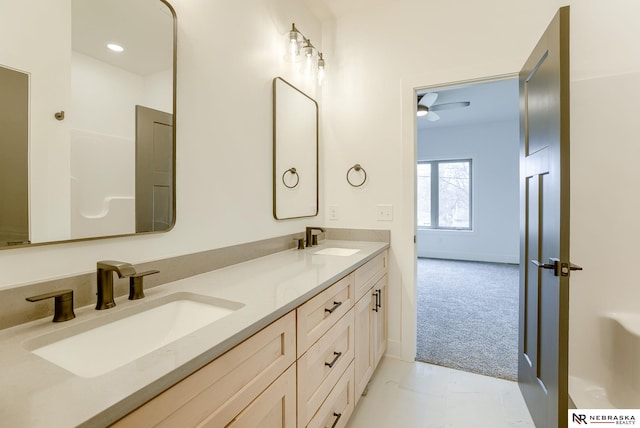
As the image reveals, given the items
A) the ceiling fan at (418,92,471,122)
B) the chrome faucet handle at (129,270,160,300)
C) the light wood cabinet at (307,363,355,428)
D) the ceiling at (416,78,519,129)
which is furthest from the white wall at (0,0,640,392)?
the ceiling fan at (418,92,471,122)

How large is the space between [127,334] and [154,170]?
60 cm

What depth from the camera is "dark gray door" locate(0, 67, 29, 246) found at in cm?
80

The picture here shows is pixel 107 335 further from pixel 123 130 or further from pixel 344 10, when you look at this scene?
pixel 344 10

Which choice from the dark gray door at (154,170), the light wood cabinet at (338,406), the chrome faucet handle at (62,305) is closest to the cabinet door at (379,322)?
the light wood cabinet at (338,406)

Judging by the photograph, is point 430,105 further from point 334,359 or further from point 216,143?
point 334,359

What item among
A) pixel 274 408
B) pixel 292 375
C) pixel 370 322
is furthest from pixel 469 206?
pixel 274 408

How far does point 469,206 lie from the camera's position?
5.84 meters

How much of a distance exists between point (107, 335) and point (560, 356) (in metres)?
1.65

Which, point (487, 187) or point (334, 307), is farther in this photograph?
point (487, 187)

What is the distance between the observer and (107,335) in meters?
0.88

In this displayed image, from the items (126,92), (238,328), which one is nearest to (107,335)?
(238,328)

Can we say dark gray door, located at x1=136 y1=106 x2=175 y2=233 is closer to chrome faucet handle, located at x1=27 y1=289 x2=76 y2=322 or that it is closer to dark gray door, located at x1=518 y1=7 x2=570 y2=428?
chrome faucet handle, located at x1=27 y1=289 x2=76 y2=322

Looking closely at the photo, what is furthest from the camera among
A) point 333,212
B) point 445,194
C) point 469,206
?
point 445,194

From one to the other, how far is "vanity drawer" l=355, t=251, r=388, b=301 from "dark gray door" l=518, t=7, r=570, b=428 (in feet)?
2.78
